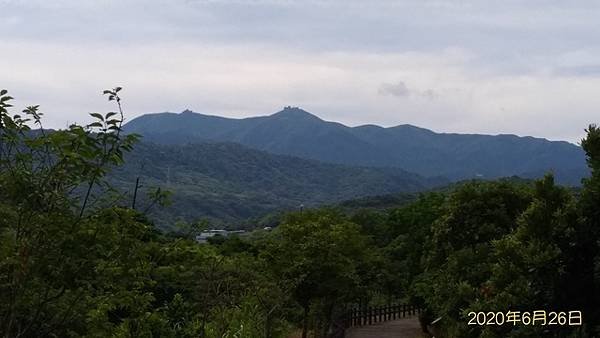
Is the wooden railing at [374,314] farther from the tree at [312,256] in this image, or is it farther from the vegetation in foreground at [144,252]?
the vegetation in foreground at [144,252]

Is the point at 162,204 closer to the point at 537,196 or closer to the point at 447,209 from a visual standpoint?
the point at 537,196

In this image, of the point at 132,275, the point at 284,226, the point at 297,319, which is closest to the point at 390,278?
the point at 297,319

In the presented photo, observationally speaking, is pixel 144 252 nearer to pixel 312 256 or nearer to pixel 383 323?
pixel 312 256

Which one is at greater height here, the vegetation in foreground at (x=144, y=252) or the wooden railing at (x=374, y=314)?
the vegetation in foreground at (x=144, y=252)

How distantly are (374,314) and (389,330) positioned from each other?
2.80m

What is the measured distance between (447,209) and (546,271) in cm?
998

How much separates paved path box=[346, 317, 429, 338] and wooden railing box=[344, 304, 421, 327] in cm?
50

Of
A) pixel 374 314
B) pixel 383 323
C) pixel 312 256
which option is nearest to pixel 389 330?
pixel 374 314

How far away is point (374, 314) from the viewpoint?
3344cm

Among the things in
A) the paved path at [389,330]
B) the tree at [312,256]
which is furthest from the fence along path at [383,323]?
the tree at [312,256]

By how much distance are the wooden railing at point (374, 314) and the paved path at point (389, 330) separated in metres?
0.50

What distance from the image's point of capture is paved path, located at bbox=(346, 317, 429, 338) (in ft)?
91.9

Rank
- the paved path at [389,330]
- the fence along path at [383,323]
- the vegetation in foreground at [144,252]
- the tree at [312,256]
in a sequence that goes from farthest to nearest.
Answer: the fence along path at [383,323], the paved path at [389,330], the tree at [312,256], the vegetation in foreground at [144,252]

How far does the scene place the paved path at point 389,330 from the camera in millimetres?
28006
